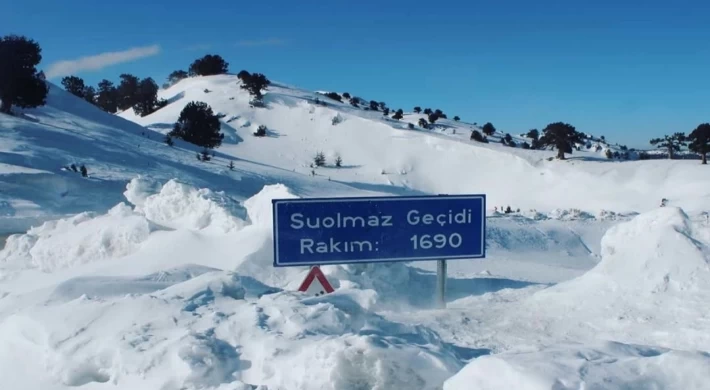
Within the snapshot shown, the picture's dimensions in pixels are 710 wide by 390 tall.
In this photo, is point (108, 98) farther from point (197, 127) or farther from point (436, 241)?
point (436, 241)

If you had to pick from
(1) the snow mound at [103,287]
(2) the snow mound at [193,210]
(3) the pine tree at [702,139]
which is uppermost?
(3) the pine tree at [702,139]

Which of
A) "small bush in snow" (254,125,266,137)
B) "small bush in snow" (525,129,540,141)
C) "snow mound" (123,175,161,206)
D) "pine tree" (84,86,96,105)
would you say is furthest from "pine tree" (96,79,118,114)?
"snow mound" (123,175,161,206)

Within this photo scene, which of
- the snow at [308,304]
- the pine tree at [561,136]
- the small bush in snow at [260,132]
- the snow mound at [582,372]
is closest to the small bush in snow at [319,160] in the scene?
the small bush in snow at [260,132]

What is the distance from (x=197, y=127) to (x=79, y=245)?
3095 centimetres

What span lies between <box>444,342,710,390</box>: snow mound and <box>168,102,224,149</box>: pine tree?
1495 inches

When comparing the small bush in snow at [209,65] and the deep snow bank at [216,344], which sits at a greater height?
the small bush in snow at [209,65]

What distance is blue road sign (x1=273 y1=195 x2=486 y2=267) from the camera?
6.60 meters

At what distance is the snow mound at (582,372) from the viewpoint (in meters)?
3.05

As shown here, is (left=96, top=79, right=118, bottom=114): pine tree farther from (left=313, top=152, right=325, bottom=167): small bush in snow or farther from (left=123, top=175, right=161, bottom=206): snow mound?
(left=123, top=175, right=161, bottom=206): snow mound

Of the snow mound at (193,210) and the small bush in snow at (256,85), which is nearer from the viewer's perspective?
the snow mound at (193,210)

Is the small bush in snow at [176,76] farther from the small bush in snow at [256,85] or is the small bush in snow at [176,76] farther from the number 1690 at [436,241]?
the number 1690 at [436,241]

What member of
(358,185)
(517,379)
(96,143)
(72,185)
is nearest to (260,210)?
(517,379)

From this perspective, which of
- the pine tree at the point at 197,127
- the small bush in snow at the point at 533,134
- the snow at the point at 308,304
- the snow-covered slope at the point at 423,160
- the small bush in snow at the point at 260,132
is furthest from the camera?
the small bush in snow at the point at 533,134

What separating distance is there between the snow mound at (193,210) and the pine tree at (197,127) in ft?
94.4
